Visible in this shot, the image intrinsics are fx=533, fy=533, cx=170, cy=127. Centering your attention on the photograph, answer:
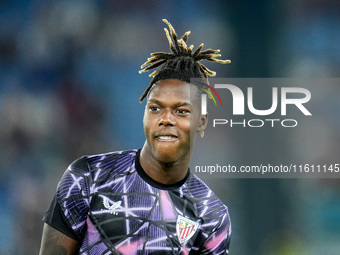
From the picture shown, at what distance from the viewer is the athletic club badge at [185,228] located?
284 cm

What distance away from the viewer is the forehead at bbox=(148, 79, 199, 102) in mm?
2807

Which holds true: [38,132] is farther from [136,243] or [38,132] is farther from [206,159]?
[136,243]

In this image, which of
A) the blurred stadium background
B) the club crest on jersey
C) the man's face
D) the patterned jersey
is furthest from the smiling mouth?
the blurred stadium background

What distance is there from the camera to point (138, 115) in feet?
18.1

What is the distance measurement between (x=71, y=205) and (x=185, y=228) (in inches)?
24.4

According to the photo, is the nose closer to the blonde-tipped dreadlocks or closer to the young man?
the young man

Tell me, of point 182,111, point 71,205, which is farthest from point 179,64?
point 71,205

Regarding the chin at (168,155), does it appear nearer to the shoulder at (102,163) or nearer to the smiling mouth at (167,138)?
the smiling mouth at (167,138)

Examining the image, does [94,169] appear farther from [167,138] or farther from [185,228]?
[185,228]

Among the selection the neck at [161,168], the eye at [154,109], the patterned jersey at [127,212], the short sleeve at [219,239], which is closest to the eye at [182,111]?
the eye at [154,109]

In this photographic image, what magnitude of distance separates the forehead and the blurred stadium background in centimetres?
247

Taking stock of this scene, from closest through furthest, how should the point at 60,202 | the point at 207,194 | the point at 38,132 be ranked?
the point at 60,202 → the point at 207,194 → the point at 38,132

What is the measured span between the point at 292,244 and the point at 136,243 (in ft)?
9.56

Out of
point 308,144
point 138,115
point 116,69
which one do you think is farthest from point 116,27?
point 308,144
